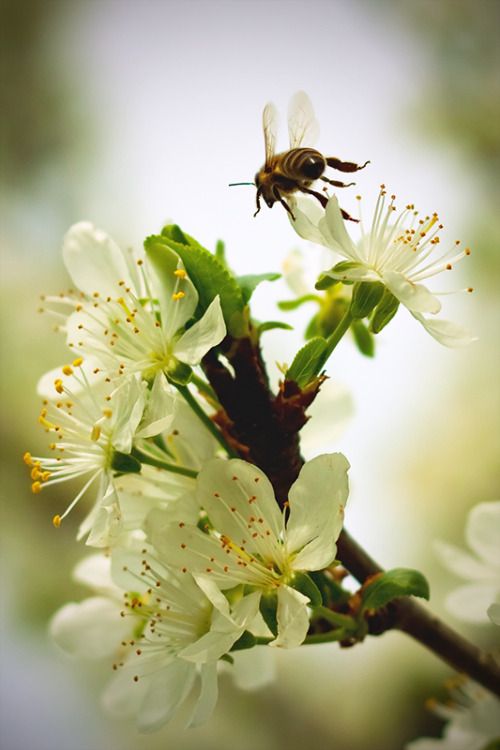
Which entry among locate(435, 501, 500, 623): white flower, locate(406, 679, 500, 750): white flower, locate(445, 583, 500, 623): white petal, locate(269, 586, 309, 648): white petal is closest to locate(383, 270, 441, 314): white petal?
locate(269, 586, 309, 648): white petal

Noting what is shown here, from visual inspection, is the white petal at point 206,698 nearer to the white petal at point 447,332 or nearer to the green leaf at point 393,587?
the green leaf at point 393,587

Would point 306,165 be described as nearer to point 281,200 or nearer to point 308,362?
point 281,200

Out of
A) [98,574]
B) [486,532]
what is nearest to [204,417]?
[98,574]

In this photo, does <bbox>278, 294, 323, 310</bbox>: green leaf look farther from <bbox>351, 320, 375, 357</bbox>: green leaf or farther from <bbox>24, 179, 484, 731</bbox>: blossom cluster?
<bbox>24, 179, 484, 731</bbox>: blossom cluster

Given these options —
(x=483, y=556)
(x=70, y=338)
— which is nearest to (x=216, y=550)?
(x=70, y=338)

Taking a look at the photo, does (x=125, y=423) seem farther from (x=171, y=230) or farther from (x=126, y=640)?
(x=126, y=640)

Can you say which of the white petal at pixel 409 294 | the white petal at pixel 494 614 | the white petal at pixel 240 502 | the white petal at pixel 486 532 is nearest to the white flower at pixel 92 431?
the white petal at pixel 240 502
